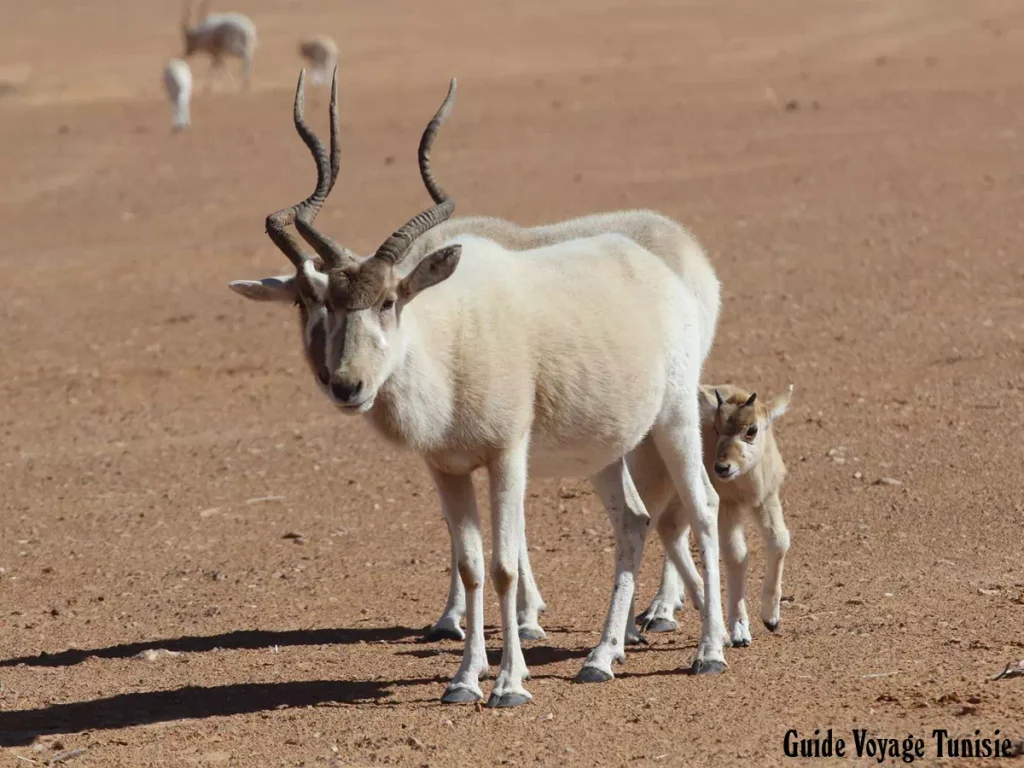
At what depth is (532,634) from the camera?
27.0ft

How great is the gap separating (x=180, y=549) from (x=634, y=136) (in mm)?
16865

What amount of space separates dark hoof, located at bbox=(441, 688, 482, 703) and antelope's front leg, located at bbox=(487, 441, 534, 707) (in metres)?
0.08

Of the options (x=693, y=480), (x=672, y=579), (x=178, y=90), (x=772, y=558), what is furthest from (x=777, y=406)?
(x=178, y=90)

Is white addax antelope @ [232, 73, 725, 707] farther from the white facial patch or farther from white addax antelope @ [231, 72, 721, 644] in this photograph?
white addax antelope @ [231, 72, 721, 644]

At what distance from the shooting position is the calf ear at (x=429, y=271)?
260 inches

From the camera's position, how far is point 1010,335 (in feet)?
46.2

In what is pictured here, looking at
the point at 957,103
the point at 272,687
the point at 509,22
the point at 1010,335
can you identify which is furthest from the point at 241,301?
the point at 509,22

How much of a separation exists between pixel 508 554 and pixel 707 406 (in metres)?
1.86

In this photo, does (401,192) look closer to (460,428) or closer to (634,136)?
(634,136)

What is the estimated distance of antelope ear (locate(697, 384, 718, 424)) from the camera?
8.46 metres

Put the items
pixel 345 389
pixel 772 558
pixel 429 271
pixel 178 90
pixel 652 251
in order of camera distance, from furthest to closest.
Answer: pixel 178 90 → pixel 652 251 → pixel 772 558 → pixel 429 271 → pixel 345 389

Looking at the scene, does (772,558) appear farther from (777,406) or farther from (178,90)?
(178,90)

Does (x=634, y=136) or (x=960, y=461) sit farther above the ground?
(x=634, y=136)

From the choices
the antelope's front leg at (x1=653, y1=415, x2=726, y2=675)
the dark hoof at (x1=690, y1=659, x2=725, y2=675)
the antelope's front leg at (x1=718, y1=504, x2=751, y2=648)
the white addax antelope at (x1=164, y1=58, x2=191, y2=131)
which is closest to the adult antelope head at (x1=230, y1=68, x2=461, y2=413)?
the antelope's front leg at (x1=653, y1=415, x2=726, y2=675)
